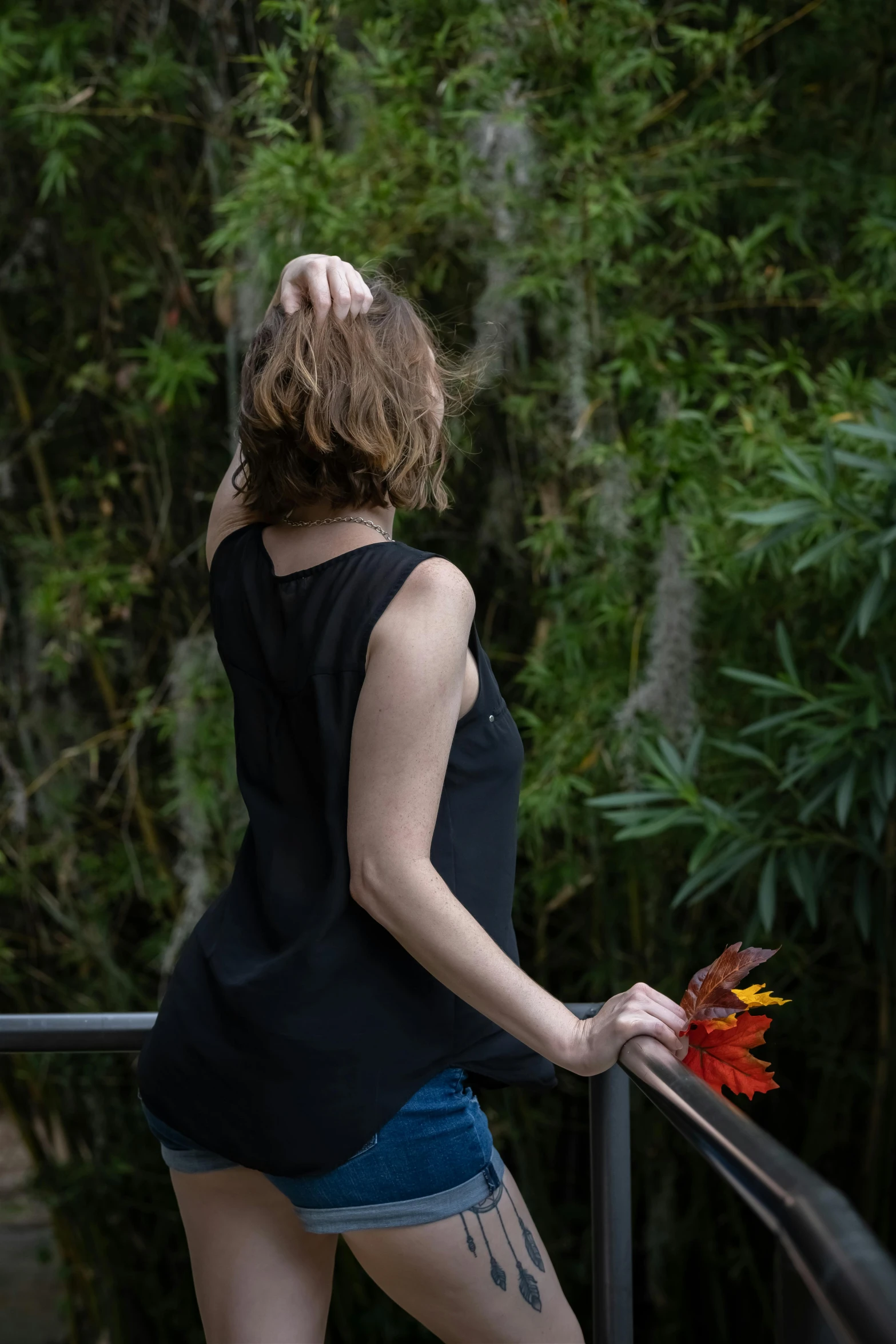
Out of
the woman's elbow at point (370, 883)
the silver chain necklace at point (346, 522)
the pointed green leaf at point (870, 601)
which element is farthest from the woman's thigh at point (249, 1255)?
the pointed green leaf at point (870, 601)

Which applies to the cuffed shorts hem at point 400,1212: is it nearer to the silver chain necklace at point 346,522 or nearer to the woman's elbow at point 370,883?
the woman's elbow at point 370,883

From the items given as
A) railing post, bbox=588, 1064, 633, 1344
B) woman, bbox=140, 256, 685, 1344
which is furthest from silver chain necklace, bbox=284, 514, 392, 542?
railing post, bbox=588, 1064, 633, 1344

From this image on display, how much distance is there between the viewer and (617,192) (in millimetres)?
1979

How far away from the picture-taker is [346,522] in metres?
0.88

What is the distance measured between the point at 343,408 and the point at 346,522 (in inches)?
3.2

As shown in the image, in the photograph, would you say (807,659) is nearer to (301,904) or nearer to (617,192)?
(617,192)

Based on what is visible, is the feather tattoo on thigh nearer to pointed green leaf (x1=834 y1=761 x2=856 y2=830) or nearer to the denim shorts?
the denim shorts

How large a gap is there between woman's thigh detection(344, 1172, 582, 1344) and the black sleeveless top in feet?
0.26

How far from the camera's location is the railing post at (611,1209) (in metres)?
0.98

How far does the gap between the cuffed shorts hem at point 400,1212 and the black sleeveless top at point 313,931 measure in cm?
4

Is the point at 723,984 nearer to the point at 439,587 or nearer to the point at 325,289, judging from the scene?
the point at 439,587

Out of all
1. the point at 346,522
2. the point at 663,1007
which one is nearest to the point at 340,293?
the point at 346,522

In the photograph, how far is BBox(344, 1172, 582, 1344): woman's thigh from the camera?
816 millimetres

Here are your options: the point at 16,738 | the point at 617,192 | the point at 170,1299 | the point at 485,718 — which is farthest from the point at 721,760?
the point at 170,1299
